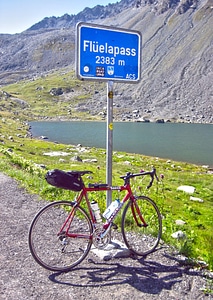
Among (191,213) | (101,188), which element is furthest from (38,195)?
(191,213)

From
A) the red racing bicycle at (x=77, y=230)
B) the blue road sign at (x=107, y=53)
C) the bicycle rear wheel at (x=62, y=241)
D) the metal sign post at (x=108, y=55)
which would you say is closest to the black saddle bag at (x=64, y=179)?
the red racing bicycle at (x=77, y=230)

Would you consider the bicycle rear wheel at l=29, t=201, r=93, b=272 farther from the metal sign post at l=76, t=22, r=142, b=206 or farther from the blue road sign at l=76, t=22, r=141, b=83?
the blue road sign at l=76, t=22, r=141, b=83

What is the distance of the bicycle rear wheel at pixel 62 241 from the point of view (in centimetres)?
691

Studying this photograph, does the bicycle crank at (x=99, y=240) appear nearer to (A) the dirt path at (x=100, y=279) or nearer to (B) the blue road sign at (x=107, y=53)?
(A) the dirt path at (x=100, y=279)

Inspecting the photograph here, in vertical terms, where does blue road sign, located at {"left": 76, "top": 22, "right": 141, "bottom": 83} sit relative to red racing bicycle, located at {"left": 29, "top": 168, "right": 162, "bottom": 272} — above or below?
above

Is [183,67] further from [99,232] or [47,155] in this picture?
[99,232]

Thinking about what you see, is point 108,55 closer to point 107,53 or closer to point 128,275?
point 107,53

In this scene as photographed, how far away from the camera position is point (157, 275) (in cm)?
673

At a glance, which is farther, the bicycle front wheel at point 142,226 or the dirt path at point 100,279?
the bicycle front wheel at point 142,226

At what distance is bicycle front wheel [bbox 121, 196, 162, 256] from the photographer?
7641mm

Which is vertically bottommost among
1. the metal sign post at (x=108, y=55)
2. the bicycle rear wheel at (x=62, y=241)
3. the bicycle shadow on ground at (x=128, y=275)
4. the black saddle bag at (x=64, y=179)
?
the bicycle shadow on ground at (x=128, y=275)

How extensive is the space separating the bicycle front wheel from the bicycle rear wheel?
0.88 m

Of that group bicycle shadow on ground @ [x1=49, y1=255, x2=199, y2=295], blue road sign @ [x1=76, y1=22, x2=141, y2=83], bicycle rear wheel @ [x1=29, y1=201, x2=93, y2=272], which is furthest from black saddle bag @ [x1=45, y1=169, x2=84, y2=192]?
blue road sign @ [x1=76, y1=22, x2=141, y2=83]

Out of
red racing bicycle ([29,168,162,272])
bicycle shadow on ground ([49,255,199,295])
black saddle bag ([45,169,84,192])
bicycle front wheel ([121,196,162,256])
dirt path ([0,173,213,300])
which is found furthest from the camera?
bicycle front wheel ([121,196,162,256])
